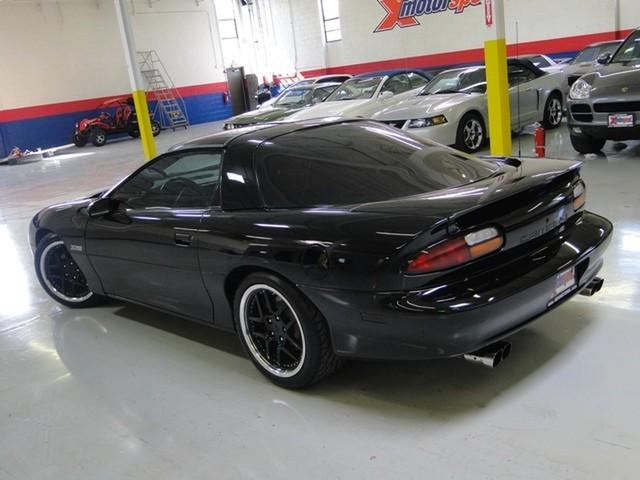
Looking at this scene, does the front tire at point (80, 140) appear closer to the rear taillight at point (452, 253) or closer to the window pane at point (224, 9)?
the window pane at point (224, 9)

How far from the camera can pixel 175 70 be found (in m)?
23.6

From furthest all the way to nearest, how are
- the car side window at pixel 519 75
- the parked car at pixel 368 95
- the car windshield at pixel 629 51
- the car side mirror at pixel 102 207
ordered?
1. the parked car at pixel 368 95
2. the car side window at pixel 519 75
3. the car windshield at pixel 629 51
4. the car side mirror at pixel 102 207

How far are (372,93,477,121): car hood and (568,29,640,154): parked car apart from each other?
5.50 ft

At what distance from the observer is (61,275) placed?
4469 mm

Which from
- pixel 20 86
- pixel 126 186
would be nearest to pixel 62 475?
pixel 126 186

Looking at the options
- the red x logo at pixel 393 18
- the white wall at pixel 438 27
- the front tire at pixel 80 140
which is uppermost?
the red x logo at pixel 393 18

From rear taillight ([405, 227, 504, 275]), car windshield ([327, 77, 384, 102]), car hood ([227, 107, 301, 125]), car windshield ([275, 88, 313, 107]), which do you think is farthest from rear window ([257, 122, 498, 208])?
car windshield ([275, 88, 313, 107])

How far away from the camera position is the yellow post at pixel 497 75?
638cm

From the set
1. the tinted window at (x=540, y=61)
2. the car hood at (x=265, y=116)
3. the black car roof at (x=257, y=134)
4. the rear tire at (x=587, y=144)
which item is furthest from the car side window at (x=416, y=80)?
the black car roof at (x=257, y=134)

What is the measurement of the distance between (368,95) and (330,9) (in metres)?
14.2

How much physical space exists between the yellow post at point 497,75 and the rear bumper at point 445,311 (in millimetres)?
3902

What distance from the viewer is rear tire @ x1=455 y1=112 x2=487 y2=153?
837cm

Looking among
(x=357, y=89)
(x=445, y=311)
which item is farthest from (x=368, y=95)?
(x=445, y=311)

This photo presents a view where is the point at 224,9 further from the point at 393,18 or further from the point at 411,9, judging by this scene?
the point at 411,9
